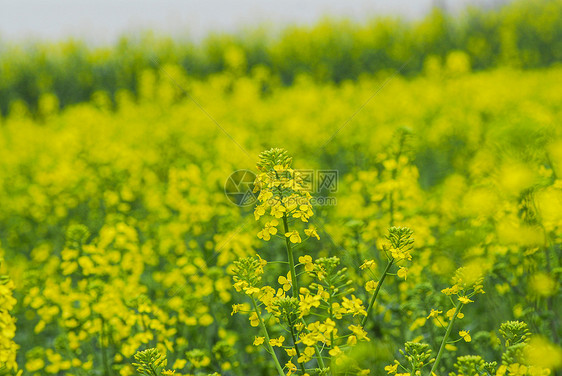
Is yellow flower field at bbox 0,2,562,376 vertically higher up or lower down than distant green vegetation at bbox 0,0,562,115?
lower down

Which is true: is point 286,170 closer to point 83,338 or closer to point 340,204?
point 83,338

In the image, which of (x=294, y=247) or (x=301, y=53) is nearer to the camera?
(x=294, y=247)

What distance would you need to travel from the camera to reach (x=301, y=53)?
1241 centimetres

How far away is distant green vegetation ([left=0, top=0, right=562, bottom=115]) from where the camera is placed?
444 inches

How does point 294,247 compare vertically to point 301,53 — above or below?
below

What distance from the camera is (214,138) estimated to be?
6.46 meters

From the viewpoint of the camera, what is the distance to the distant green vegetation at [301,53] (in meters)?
11.3

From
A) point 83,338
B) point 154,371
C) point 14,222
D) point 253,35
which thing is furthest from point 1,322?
point 253,35

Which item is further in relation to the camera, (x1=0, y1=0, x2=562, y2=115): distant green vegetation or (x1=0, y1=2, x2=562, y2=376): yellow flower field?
(x1=0, y1=0, x2=562, y2=115): distant green vegetation

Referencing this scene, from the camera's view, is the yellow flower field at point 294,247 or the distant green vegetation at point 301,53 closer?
the yellow flower field at point 294,247

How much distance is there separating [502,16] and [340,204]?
12726mm

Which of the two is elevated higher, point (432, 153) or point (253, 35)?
point (253, 35)

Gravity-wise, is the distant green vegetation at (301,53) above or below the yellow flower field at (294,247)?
above

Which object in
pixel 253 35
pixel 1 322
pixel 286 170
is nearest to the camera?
pixel 286 170
